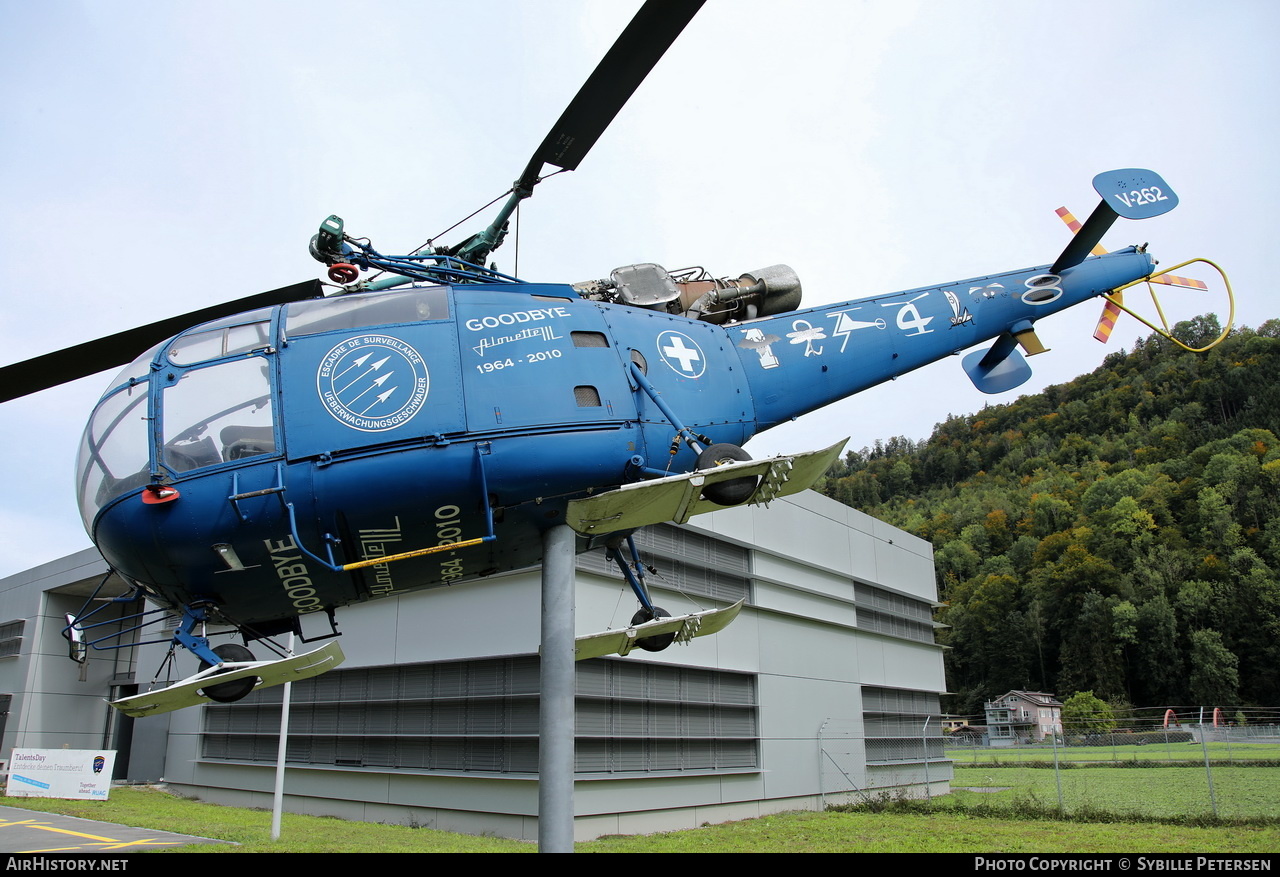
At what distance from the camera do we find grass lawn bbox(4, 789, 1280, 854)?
45.5ft

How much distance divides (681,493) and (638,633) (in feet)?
6.68

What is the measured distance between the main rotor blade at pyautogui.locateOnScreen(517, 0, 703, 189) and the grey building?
8473 mm

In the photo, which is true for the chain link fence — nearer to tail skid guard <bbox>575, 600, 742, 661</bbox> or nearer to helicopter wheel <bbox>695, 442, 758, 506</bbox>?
tail skid guard <bbox>575, 600, 742, 661</bbox>

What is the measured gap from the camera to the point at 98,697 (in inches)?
1187

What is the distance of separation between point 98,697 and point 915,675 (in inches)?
1184

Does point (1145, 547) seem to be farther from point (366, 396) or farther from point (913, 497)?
point (366, 396)

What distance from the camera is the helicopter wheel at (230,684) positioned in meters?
6.07

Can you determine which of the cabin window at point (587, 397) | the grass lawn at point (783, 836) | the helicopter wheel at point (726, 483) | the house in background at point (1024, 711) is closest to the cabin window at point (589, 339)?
the cabin window at point (587, 397)

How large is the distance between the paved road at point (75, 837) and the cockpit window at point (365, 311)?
10.6m

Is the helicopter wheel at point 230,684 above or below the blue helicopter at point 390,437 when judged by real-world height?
below

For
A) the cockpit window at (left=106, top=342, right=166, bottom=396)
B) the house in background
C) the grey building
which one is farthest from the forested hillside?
the cockpit window at (left=106, top=342, right=166, bottom=396)

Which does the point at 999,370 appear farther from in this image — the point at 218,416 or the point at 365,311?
the point at 218,416

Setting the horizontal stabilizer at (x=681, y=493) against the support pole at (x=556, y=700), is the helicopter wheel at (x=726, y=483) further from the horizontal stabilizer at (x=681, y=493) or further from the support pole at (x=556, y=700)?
the support pole at (x=556, y=700)
